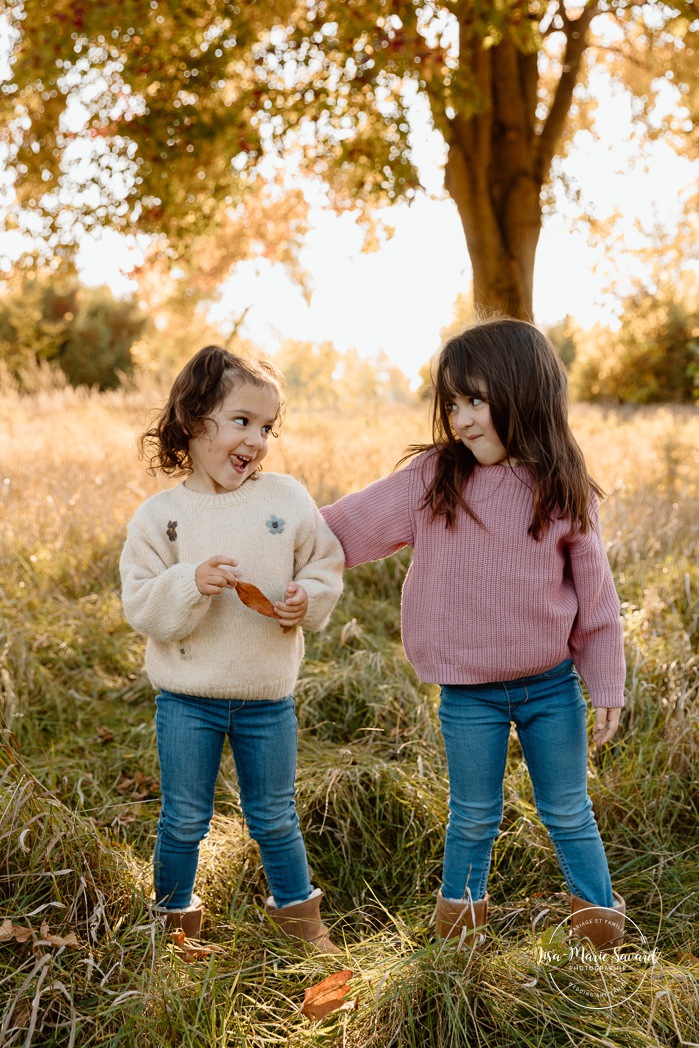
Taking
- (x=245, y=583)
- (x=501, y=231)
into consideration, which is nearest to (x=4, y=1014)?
(x=245, y=583)

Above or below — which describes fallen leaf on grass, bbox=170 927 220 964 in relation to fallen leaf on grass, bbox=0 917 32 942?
below

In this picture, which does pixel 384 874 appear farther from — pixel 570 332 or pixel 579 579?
pixel 570 332

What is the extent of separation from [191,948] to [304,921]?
0.33 meters

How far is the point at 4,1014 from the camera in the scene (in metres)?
1.78

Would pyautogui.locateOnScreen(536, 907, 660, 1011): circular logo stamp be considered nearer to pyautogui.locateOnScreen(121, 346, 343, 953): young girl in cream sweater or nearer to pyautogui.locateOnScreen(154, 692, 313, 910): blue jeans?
pyautogui.locateOnScreen(121, 346, 343, 953): young girl in cream sweater

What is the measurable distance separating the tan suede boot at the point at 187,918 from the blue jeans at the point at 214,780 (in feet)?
0.08

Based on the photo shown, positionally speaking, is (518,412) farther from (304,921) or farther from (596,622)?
(304,921)

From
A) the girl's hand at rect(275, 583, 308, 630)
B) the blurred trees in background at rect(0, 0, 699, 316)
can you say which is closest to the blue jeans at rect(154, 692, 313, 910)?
the girl's hand at rect(275, 583, 308, 630)

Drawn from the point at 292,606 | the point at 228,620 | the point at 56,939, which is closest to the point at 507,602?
the point at 292,606

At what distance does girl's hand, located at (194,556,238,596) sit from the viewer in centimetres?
221

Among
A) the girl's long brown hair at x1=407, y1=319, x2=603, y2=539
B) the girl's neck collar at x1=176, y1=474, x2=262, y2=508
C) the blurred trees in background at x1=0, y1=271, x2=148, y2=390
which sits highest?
the blurred trees in background at x1=0, y1=271, x2=148, y2=390

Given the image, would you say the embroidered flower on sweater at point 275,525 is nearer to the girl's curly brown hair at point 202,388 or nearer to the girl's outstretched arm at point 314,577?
the girl's outstretched arm at point 314,577

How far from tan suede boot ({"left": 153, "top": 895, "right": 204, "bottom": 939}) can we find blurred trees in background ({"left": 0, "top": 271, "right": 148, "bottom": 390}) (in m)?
16.2

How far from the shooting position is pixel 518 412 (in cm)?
234
